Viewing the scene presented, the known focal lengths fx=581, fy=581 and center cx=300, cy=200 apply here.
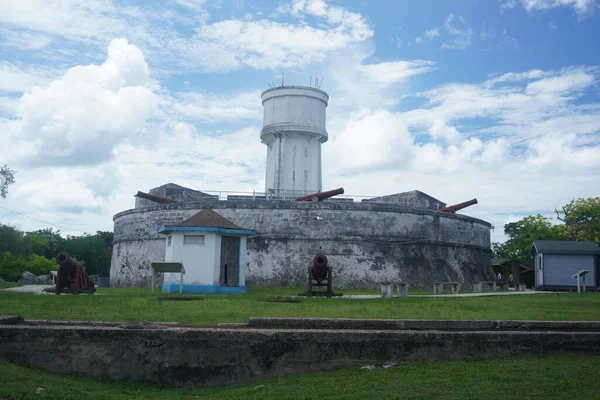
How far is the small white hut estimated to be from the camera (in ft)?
56.7

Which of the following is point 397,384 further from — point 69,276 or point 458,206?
point 458,206

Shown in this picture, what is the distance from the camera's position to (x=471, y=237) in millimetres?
27297

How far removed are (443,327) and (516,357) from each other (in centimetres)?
107

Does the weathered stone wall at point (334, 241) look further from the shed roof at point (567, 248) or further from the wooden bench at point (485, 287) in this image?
the shed roof at point (567, 248)

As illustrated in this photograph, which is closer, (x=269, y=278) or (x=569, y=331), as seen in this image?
(x=569, y=331)

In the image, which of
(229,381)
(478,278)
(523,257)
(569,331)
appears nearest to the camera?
(229,381)

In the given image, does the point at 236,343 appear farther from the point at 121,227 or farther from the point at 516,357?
the point at 121,227

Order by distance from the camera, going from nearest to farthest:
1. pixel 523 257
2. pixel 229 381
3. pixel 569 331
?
pixel 229 381
pixel 569 331
pixel 523 257

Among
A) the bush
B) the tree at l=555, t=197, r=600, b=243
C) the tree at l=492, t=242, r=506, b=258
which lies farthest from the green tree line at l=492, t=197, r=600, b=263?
the bush

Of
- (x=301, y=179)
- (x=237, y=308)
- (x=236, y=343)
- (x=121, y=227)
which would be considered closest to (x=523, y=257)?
(x=301, y=179)

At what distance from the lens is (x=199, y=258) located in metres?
17.4

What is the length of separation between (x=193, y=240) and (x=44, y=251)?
30537 mm

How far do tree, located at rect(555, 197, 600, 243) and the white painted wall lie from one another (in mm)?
24398

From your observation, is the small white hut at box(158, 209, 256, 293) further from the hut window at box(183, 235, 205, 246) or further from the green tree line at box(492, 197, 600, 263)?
the green tree line at box(492, 197, 600, 263)
